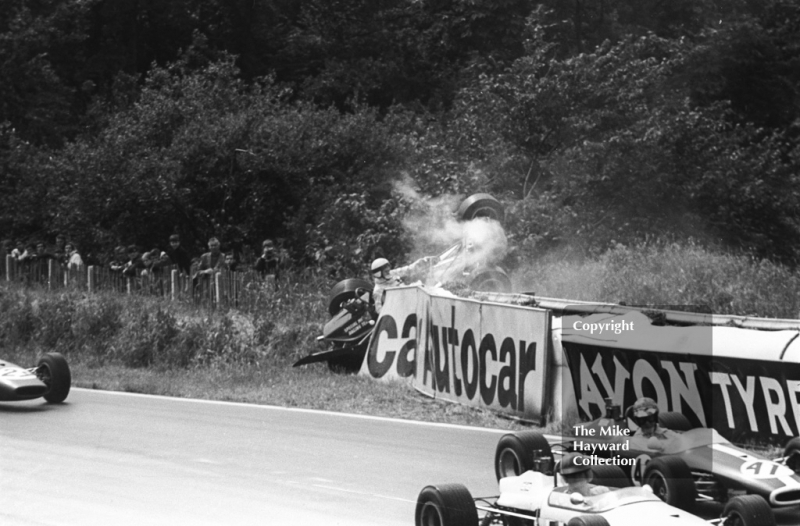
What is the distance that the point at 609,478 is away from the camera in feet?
21.1

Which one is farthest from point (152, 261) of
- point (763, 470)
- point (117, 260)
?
point (763, 470)

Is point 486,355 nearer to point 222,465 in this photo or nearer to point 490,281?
point 222,465

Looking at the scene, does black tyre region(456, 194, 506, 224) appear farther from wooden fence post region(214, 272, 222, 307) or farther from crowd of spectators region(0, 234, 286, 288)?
wooden fence post region(214, 272, 222, 307)

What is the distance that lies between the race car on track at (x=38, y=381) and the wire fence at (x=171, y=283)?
5.41 m

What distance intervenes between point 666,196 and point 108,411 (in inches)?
533

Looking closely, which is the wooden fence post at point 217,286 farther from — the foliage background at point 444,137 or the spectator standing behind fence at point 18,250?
the spectator standing behind fence at point 18,250

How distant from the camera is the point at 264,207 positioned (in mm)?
26500

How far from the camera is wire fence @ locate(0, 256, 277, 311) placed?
762 inches

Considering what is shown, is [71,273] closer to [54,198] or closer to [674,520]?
[54,198]

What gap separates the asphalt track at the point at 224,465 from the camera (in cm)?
816

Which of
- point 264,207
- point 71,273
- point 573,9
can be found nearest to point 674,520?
point 71,273

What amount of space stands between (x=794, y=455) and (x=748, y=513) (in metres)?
1.94

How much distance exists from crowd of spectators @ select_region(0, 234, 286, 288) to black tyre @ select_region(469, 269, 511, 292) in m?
4.16

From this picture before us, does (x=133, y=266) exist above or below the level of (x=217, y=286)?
above
